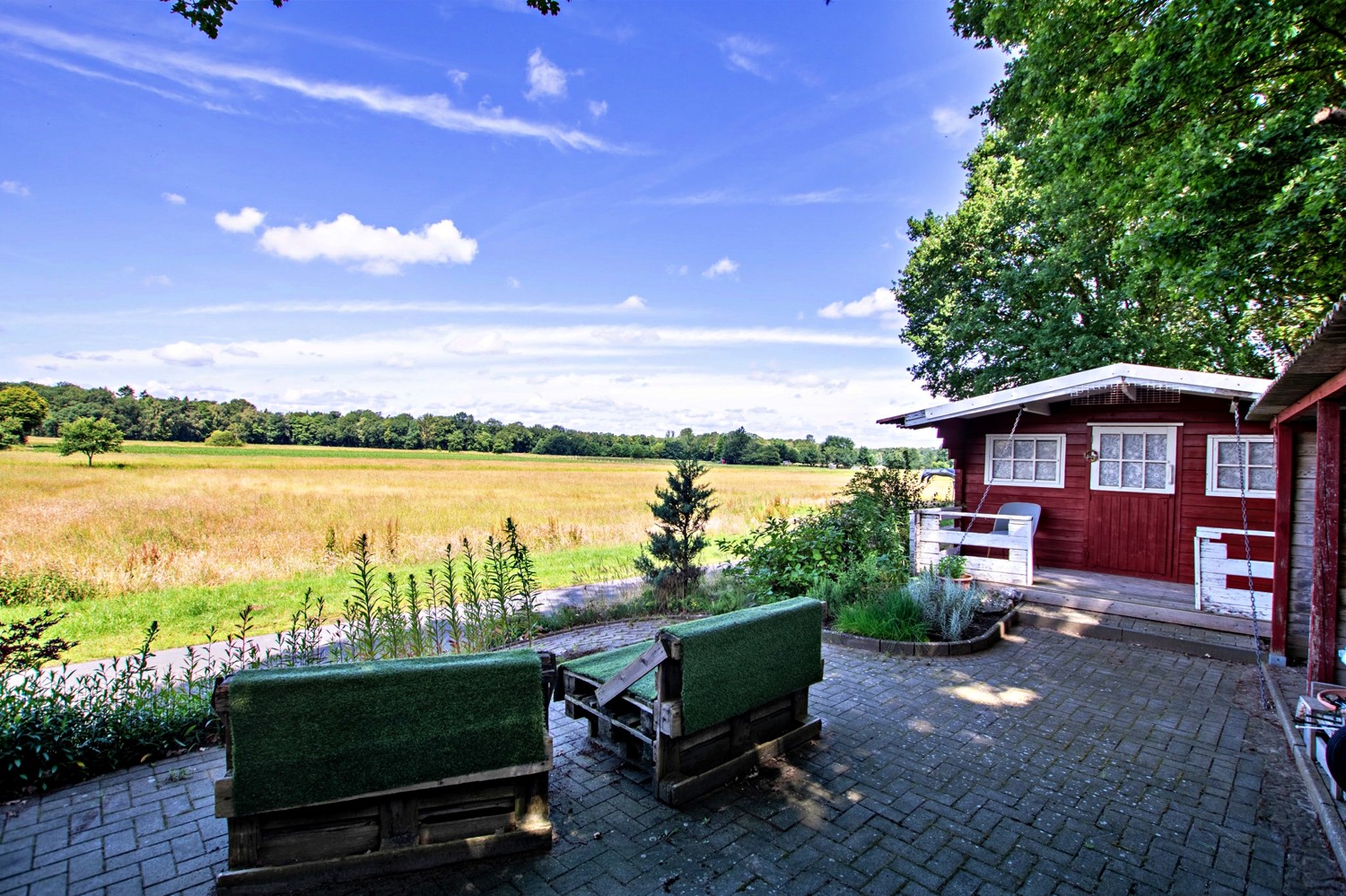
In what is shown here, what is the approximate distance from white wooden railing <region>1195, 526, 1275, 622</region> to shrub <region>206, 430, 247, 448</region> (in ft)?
216

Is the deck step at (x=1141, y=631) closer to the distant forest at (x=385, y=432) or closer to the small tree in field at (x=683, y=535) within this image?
the small tree in field at (x=683, y=535)

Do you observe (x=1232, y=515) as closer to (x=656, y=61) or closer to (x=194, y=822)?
(x=656, y=61)

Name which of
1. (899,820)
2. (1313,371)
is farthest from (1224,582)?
(899,820)

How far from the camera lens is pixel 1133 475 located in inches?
362

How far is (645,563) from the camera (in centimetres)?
883

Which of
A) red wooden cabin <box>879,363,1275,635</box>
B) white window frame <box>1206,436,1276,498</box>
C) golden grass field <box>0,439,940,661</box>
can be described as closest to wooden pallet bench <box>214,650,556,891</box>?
golden grass field <box>0,439,940,661</box>

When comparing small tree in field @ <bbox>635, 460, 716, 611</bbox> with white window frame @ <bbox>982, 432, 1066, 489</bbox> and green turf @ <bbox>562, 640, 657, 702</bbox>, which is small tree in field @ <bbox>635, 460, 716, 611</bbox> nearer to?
green turf @ <bbox>562, 640, 657, 702</bbox>

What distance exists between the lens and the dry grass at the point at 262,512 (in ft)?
35.1

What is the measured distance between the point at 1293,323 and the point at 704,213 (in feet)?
52.1

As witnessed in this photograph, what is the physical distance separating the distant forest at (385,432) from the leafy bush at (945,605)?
43618 millimetres

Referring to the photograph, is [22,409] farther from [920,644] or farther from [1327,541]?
[1327,541]

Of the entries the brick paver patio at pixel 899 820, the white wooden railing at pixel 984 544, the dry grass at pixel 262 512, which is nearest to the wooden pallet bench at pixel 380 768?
the brick paver patio at pixel 899 820

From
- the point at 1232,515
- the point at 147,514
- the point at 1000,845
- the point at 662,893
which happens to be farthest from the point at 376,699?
the point at 147,514

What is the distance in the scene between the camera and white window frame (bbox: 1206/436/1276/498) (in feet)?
26.9
